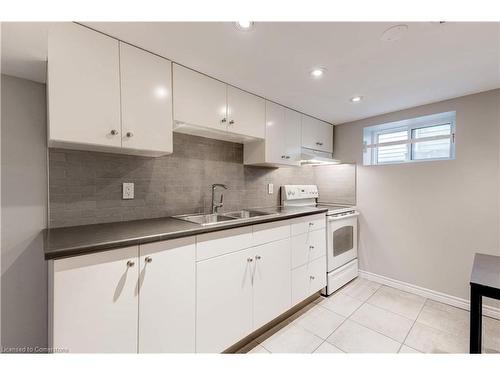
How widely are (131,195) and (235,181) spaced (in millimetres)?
980

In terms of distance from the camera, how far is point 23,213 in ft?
4.27

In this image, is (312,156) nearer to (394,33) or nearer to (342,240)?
(342,240)

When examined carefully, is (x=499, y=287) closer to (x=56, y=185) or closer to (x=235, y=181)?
(x=235, y=181)

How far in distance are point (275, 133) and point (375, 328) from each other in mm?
1934

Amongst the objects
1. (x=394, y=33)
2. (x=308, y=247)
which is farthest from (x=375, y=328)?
(x=394, y=33)

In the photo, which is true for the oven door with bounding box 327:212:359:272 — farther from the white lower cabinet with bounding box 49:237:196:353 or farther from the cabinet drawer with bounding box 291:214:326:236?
the white lower cabinet with bounding box 49:237:196:353

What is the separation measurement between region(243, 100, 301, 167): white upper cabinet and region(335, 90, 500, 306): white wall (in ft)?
3.27

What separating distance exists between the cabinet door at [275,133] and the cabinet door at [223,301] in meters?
1.03

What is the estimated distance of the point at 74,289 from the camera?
921mm

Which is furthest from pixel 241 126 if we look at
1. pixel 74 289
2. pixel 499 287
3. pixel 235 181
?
pixel 499 287

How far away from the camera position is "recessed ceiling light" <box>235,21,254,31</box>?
1.13 m

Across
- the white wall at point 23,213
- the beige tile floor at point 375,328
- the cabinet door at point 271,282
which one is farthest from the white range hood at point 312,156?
the white wall at point 23,213

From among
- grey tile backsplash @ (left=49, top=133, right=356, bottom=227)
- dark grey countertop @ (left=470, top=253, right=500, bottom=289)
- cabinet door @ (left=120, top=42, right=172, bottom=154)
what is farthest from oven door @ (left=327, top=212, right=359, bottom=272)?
cabinet door @ (left=120, top=42, right=172, bottom=154)

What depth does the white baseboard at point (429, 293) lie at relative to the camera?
198 cm
